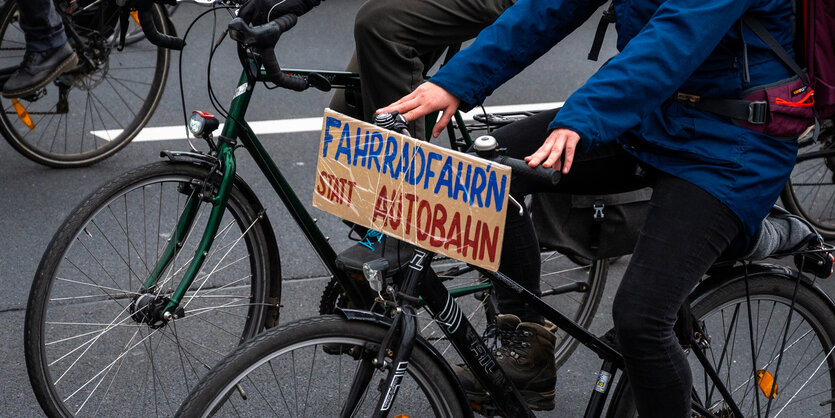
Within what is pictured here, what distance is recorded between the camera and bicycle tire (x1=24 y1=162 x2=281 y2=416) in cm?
297

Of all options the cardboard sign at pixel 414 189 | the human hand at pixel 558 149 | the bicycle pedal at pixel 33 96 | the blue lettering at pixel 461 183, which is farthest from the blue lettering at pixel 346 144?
the bicycle pedal at pixel 33 96

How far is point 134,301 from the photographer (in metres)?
3.03

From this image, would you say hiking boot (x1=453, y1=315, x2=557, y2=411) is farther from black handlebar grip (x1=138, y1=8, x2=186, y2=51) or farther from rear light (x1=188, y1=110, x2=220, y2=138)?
black handlebar grip (x1=138, y1=8, x2=186, y2=51)

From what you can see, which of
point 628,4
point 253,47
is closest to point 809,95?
point 628,4

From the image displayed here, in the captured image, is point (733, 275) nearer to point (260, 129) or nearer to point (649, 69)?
point (649, 69)

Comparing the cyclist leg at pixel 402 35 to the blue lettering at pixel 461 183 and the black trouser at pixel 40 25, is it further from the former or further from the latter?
the black trouser at pixel 40 25

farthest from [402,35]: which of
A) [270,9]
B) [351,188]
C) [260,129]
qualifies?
[260,129]

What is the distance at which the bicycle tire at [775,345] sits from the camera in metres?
2.75

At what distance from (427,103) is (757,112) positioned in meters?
0.76

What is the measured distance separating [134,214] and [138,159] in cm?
213

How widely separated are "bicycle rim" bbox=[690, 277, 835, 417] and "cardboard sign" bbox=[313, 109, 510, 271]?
885 mm

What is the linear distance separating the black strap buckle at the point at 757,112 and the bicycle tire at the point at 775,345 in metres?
0.53

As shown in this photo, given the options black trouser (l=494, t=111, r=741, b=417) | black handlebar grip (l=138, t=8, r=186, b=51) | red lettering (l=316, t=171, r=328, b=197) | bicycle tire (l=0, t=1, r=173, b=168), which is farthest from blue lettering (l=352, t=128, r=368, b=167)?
bicycle tire (l=0, t=1, r=173, b=168)

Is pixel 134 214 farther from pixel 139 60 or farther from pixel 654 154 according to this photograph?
pixel 139 60
